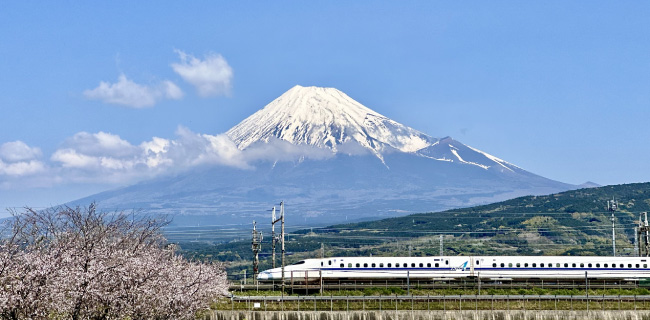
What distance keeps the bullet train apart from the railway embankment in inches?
933

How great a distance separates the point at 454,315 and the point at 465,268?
27.3m

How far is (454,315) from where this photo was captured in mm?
62812

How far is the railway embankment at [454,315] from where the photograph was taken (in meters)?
61.9

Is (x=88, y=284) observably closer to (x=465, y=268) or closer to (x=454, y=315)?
(x=454, y=315)

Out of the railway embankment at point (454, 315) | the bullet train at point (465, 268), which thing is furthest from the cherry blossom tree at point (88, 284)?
the bullet train at point (465, 268)

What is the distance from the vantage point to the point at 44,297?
38.3 m

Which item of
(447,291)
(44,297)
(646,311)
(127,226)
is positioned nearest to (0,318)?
(44,297)

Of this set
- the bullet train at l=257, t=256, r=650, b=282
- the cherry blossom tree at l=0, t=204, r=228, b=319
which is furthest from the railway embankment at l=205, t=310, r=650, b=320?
the bullet train at l=257, t=256, r=650, b=282

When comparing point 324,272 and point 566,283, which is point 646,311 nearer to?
point 566,283

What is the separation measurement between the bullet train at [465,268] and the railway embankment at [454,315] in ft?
77.7

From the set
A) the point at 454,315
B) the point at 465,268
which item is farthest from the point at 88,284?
the point at 465,268

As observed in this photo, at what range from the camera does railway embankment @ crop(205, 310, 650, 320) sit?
61906 millimetres

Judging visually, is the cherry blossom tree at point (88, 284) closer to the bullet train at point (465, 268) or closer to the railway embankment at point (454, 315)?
the railway embankment at point (454, 315)

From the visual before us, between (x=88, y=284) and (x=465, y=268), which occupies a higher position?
(x=88, y=284)
